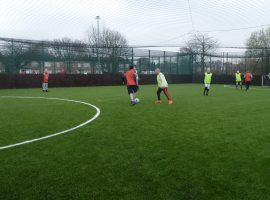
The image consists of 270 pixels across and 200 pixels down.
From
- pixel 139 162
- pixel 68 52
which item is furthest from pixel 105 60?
pixel 139 162

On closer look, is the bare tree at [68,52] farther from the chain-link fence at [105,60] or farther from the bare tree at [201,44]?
the bare tree at [201,44]

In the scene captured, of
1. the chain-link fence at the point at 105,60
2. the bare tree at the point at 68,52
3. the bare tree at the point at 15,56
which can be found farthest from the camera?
the bare tree at the point at 68,52

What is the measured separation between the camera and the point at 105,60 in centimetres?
3581

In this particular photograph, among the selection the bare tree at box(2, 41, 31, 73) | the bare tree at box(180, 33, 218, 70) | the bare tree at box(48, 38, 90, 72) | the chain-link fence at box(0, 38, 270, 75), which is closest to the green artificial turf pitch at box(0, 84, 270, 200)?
the bare tree at box(2, 41, 31, 73)

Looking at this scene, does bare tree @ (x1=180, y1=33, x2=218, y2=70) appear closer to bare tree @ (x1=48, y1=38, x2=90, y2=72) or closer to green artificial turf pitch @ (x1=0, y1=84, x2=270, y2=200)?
bare tree @ (x1=48, y1=38, x2=90, y2=72)

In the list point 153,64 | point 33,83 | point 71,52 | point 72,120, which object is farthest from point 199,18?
point 72,120

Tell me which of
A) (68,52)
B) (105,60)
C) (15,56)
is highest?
(68,52)

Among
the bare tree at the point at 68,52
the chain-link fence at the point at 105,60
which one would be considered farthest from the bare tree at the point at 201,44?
the bare tree at the point at 68,52

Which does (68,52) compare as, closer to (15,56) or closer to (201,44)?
(15,56)

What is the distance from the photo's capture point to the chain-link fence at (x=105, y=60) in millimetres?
29188

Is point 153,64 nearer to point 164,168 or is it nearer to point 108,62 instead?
point 108,62

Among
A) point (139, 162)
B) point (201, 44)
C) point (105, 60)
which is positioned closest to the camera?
point (139, 162)

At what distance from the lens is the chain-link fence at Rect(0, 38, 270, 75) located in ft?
95.8

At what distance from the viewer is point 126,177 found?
3.96m
